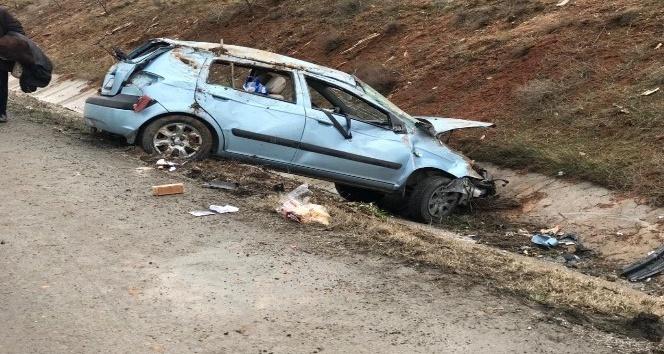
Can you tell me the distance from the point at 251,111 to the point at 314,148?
84 cm

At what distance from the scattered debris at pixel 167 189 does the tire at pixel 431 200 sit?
10.7ft

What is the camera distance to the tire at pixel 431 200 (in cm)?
907

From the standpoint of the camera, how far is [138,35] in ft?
75.1

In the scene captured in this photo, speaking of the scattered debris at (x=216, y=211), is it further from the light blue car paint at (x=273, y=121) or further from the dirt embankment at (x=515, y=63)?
the dirt embankment at (x=515, y=63)

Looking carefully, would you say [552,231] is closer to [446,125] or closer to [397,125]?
[446,125]

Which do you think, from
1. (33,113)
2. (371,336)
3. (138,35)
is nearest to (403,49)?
(33,113)

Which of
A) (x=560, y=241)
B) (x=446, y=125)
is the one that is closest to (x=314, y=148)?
(x=446, y=125)

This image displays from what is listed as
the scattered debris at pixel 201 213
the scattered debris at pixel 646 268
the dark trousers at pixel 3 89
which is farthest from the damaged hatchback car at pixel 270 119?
the scattered debris at pixel 646 268

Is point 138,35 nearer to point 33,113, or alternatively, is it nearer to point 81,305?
point 33,113

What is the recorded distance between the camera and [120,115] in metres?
8.24

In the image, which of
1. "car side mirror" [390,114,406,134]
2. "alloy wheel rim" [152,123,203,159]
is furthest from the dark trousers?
"car side mirror" [390,114,406,134]

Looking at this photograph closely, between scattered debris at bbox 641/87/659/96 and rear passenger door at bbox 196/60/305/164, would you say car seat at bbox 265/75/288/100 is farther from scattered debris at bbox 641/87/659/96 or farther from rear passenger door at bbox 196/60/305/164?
scattered debris at bbox 641/87/659/96

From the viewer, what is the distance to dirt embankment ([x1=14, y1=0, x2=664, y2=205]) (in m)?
10.5

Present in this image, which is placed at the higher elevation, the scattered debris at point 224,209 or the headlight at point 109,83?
the headlight at point 109,83
